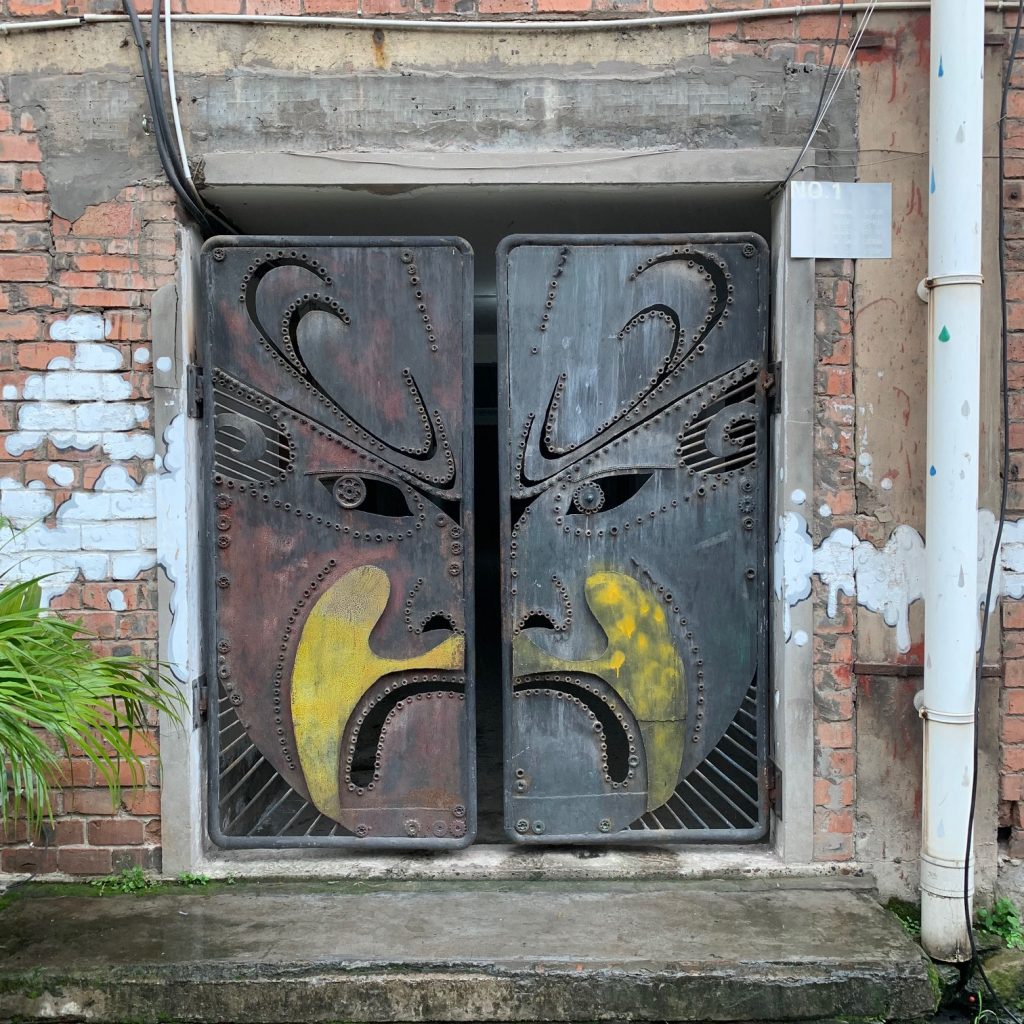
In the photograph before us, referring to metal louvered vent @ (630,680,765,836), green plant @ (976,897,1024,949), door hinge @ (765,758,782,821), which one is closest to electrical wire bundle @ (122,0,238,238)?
metal louvered vent @ (630,680,765,836)

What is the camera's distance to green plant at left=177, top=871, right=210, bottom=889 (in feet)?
9.85

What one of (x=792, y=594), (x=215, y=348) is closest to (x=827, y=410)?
(x=792, y=594)

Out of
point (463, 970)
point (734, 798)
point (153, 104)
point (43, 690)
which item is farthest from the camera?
point (734, 798)

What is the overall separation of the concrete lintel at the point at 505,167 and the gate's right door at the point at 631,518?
23 centimetres

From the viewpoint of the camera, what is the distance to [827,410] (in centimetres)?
299

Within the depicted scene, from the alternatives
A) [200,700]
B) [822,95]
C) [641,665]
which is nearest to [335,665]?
[200,700]

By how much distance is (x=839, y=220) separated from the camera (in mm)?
2967

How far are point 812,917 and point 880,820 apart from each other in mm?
471

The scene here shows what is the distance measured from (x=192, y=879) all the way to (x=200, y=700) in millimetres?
609

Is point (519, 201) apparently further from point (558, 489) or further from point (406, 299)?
point (558, 489)

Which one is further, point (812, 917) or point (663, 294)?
point (663, 294)

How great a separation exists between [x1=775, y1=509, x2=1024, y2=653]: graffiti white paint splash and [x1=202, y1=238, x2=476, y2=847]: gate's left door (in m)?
1.14

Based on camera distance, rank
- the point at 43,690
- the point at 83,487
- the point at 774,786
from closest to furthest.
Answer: the point at 43,690 → the point at 83,487 → the point at 774,786

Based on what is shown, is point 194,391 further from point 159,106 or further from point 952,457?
point 952,457
